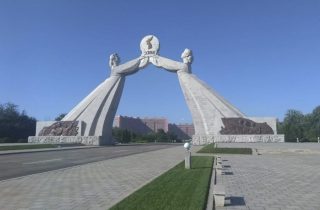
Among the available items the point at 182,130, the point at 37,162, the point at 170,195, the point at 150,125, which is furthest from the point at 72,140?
the point at 182,130

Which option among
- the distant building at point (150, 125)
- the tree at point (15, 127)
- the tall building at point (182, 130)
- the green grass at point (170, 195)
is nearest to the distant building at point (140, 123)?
the distant building at point (150, 125)

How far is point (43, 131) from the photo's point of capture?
39.0 metres

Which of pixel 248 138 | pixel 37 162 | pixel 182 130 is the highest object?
pixel 182 130

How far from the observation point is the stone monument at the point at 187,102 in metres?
34.5

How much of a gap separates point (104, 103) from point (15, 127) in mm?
A: 13893

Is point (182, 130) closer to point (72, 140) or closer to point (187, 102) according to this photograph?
point (187, 102)

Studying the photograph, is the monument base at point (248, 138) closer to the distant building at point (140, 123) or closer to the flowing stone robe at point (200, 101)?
the flowing stone robe at point (200, 101)

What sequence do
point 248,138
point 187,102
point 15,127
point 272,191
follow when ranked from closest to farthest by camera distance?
1. point 272,191
2. point 248,138
3. point 187,102
4. point 15,127

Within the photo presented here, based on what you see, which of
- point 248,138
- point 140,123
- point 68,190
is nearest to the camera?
point 68,190

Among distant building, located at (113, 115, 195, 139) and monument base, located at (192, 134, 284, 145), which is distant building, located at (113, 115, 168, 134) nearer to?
distant building, located at (113, 115, 195, 139)

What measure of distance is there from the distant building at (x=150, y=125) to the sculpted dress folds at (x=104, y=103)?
5126cm

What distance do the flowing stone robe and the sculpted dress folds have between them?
334cm

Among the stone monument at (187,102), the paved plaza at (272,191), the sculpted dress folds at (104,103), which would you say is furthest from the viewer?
the sculpted dress folds at (104,103)

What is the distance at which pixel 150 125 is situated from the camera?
110m
